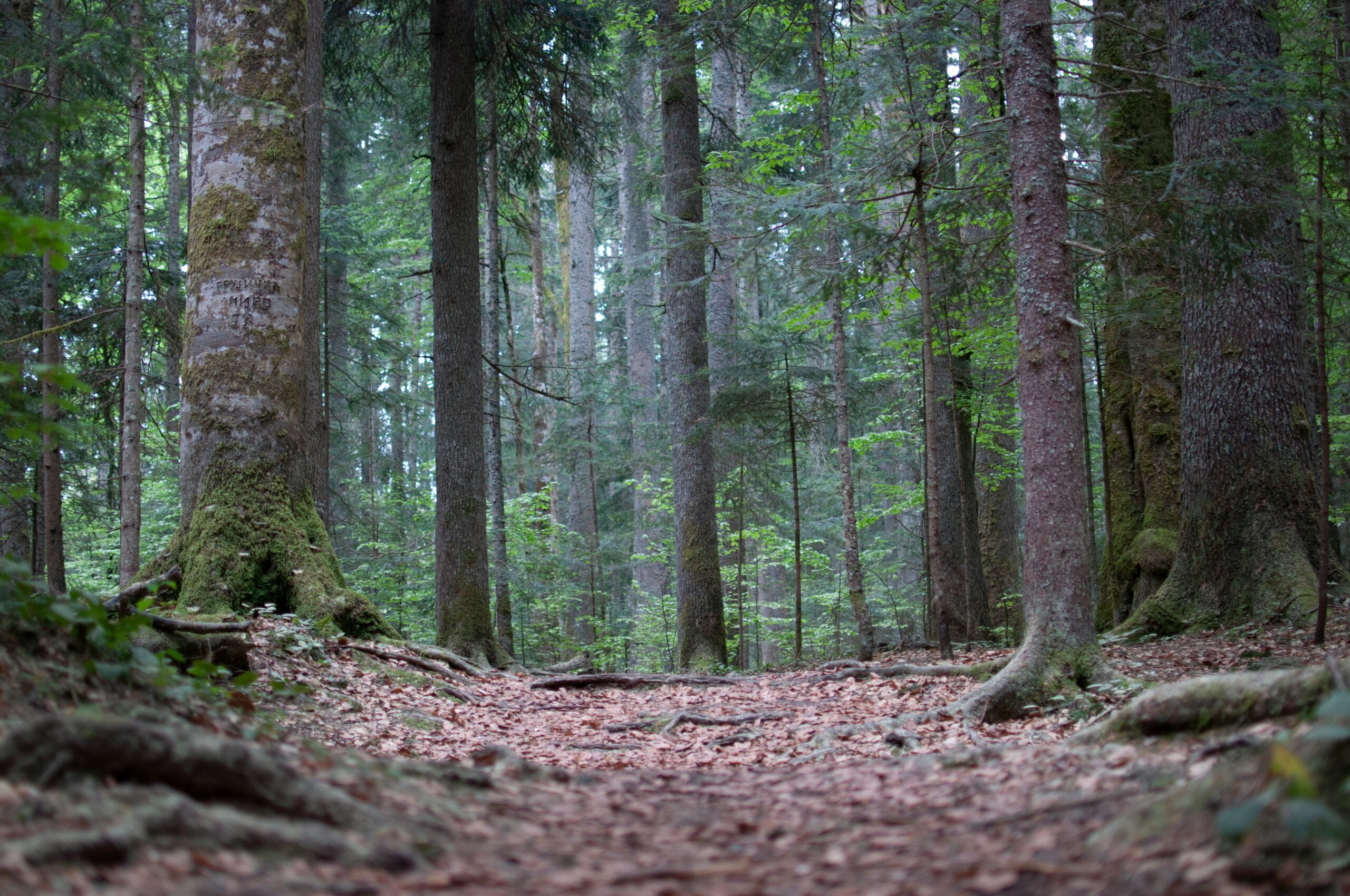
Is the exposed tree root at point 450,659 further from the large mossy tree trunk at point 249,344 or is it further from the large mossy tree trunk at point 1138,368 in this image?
the large mossy tree trunk at point 1138,368

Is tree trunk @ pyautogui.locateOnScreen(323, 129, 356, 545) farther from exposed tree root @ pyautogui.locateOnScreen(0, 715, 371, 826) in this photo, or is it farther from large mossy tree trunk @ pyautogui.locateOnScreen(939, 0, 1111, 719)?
exposed tree root @ pyautogui.locateOnScreen(0, 715, 371, 826)

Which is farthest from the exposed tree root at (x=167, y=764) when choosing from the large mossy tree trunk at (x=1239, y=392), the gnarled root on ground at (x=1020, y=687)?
the large mossy tree trunk at (x=1239, y=392)

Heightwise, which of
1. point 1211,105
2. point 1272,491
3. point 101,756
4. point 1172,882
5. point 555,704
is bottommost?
point 555,704

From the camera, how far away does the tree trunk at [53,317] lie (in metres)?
8.24

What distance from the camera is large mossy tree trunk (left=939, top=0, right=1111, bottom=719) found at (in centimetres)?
573

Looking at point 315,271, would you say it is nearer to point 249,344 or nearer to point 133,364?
point 133,364

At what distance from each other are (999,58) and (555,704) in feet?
20.6

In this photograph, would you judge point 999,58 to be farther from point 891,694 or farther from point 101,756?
point 101,756

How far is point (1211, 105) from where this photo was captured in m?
7.49

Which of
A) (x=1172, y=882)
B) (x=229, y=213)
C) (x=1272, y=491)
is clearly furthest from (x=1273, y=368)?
(x=229, y=213)

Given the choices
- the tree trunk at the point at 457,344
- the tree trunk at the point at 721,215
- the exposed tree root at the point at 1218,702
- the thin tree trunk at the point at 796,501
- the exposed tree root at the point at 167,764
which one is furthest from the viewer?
the tree trunk at the point at 721,215

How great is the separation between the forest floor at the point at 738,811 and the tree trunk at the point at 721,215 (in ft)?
23.3

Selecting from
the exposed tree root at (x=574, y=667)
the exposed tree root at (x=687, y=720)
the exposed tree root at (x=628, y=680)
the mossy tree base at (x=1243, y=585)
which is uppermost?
the mossy tree base at (x=1243, y=585)

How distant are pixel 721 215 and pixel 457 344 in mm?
5072
